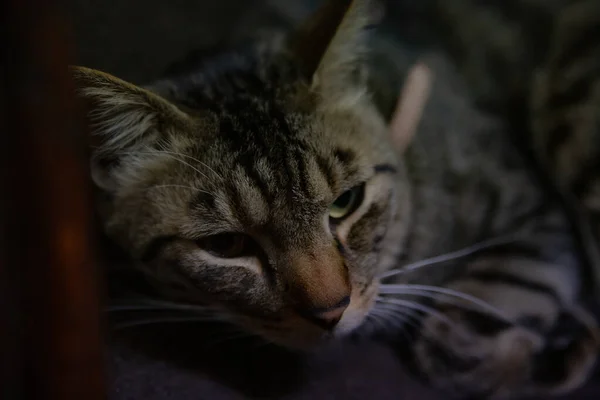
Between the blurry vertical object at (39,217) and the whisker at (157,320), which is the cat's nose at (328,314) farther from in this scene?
the blurry vertical object at (39,217)

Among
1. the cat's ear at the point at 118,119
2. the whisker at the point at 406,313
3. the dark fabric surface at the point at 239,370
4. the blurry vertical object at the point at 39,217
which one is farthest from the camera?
the whisker at the point at 406,313

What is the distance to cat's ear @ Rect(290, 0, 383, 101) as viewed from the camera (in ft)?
2.77

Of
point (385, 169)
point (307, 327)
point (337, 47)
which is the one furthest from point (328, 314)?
point (337, 47)

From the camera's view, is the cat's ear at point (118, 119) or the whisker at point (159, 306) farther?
the whisker at point (159, 306)

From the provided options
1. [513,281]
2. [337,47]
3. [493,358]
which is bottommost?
[493,358]

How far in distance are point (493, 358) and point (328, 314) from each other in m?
0.41

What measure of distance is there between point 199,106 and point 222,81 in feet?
0.26

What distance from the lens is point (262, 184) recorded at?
80cm

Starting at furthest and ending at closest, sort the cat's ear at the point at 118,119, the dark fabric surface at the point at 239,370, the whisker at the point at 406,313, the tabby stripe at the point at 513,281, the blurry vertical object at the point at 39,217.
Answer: the tabby stripe at the point at 513,281
the whisker at the point at 406,313
the dark fabric surface at the point at 239,370
the cat's ear at the point at 118,119
the blurry vertical object at the point at 39,217

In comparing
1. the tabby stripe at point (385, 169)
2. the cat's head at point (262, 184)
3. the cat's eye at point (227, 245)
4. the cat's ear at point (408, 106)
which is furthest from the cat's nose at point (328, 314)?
the cat's ear at point (408, 106)

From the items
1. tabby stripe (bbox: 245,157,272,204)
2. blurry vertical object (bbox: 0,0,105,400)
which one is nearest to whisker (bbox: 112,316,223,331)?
tabby stripe (bbox: 245,157,272,204)

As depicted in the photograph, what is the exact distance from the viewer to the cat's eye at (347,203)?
88cm

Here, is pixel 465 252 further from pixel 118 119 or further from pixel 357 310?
pixel 118 119

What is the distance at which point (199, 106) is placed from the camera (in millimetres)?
891
